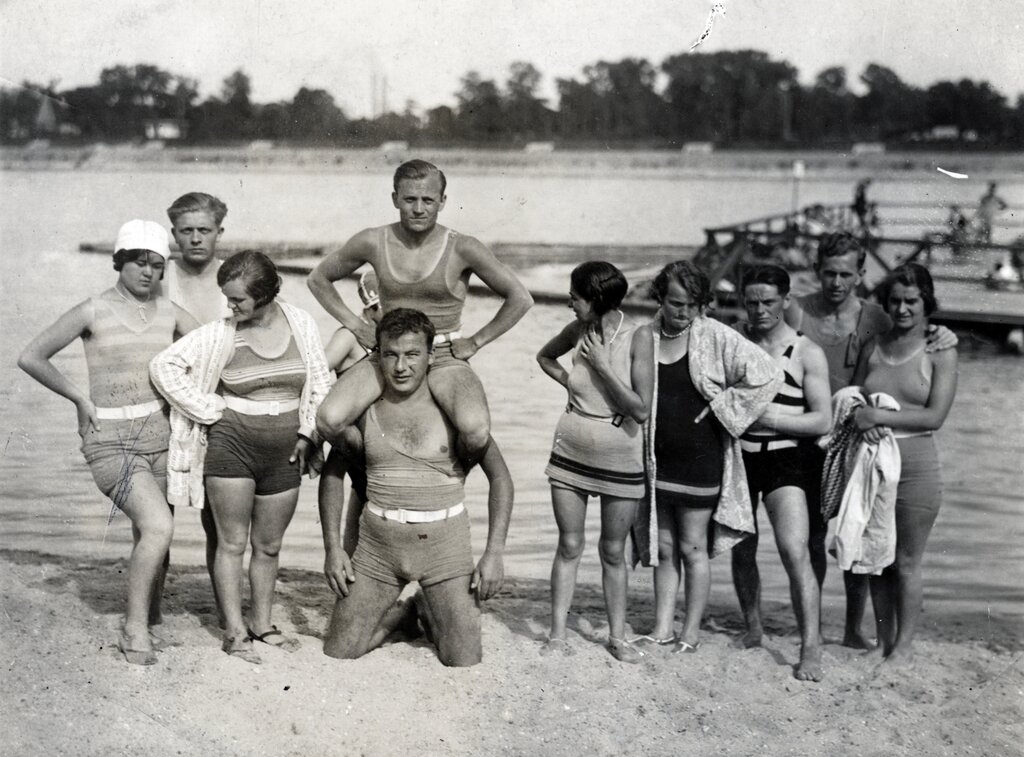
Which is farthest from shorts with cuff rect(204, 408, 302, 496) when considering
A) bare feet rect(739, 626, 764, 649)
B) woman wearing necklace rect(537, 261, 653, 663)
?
bare feet rect(739, 626, 764, 649)

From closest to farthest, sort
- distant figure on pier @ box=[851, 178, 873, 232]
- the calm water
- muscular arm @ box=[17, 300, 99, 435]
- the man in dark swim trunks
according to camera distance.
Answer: muscular arm @ box=[17, 300, 99, 435]
the man in dark swim trunks
the calm water
distant figure on pier @ box=[851, 178, 873, 232]

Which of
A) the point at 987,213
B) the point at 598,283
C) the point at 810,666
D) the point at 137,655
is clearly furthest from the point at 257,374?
the point at 987,213

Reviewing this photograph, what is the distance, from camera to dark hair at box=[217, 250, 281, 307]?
4367 mm

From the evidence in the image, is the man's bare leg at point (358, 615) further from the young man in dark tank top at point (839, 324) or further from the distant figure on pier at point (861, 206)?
the distant figure on pier at point (861, 206)

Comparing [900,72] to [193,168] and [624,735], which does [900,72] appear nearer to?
[193,168]

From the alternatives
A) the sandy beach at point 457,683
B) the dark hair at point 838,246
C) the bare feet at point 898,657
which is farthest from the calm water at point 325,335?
the dark hair at point 838,246

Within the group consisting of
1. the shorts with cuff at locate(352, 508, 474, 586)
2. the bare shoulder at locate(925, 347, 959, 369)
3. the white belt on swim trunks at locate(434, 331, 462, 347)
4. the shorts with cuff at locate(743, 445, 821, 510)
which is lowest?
the shorts with cuff at locate(352, 508, 474, 586)

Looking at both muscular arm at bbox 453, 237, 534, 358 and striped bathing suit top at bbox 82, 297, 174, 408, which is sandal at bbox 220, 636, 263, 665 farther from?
muscular arm at bbox 453, 237, 534, 358

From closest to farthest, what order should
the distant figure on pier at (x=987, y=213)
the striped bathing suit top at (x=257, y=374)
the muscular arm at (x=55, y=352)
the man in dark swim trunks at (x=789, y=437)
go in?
1. the muscular arm at (x=55, y=352)
2. the striped bathing suit top at (x=257, y=374)
3. the man in dark swim trunks at (x=789, y=437)
4. the distant figure on pier at (x=987, y=213)

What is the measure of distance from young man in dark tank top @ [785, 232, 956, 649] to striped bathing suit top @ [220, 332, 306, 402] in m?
2.33

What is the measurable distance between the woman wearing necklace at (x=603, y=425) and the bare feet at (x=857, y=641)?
1.18m

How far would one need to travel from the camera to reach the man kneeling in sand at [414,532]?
14.6 feet

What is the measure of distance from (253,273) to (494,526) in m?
1.46

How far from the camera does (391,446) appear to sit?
446 centimetres
